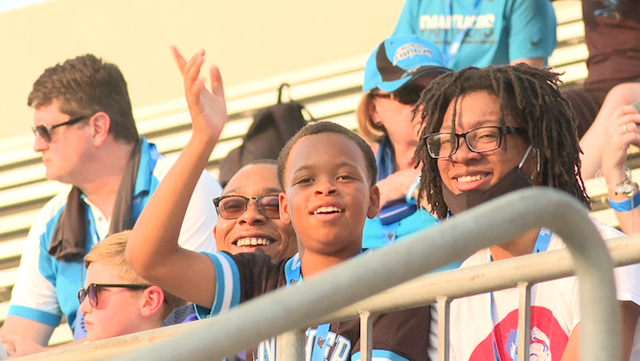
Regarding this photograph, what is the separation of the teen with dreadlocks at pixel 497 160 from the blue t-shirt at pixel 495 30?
1485mm

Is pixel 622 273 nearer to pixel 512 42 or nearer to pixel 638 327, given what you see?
pixel 638 327

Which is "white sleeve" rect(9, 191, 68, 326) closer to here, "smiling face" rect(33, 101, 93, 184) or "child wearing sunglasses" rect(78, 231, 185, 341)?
"smiling face" rect(33, 101, 93, 184)

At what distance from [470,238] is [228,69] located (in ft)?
20.2

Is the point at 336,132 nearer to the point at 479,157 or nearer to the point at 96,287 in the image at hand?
the point at 479,157

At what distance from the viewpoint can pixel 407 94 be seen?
412 cm

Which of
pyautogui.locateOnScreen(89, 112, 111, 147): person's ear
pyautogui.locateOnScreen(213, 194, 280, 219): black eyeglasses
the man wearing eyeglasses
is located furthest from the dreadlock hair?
pyautogui.locateOnScreen(89, 112, 111, 147): person's ear

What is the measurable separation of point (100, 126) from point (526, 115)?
241 cm

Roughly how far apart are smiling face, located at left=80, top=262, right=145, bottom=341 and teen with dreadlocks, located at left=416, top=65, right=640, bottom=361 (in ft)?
3.53

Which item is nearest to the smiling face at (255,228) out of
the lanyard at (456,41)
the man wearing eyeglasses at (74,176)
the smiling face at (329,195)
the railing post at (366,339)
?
the smiling face at (329,195)

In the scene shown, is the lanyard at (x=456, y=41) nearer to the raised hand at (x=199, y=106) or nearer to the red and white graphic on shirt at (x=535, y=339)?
the raised hand at (x=199, y=106)

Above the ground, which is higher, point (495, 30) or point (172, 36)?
point (172, 36)

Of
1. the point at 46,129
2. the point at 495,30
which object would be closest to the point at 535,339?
the point at 495,30

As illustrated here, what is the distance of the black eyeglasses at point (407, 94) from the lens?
4.09 meters

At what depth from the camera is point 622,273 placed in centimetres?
236
